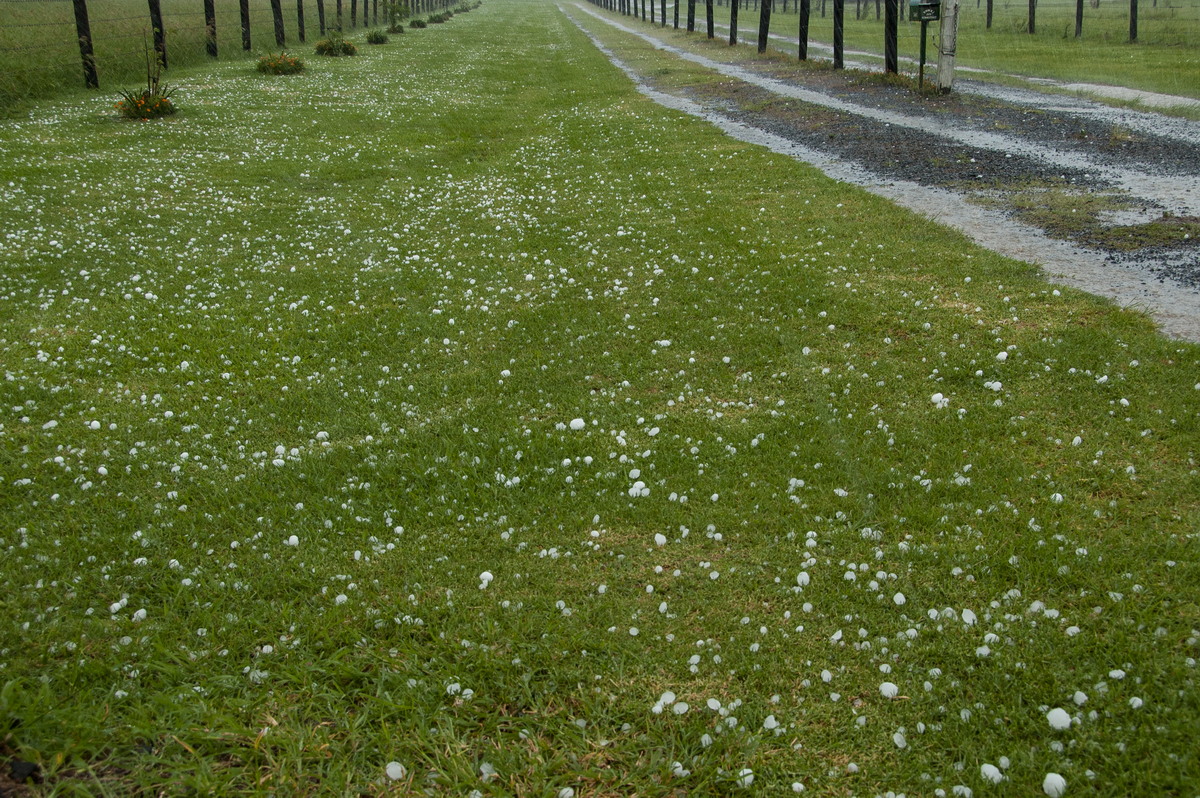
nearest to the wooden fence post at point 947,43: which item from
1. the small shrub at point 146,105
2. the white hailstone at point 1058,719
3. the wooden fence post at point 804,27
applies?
the wooden fence post at point 804,27

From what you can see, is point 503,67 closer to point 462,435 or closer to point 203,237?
point 203,237

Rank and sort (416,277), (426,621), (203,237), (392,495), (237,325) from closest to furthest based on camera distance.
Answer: (426,621) < (392,495) < (237,325) < (416,277) < (203,237)

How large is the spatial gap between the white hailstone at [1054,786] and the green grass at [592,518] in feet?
0.30

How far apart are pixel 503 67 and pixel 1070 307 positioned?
102ft

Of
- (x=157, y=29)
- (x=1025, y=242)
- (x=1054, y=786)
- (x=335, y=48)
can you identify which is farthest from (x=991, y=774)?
(x=335, y=48)

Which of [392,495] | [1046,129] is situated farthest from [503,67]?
[392,495]

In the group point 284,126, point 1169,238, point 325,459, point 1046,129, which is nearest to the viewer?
point 325,459

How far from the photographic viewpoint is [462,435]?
6332 millimetres

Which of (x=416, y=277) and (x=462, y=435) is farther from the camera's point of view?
(x=416, y=277)

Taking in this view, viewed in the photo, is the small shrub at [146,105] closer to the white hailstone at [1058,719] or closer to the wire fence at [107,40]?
the wire fence at [107,40]

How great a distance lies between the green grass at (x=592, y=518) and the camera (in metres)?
3.59

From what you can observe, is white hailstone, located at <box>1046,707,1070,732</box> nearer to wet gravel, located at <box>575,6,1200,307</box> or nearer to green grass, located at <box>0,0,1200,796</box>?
green grass, located at <box>0,0,1200,796</box>

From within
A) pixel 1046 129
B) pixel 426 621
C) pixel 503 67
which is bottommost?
pixel 426 621

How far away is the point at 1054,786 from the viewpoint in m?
3.20
